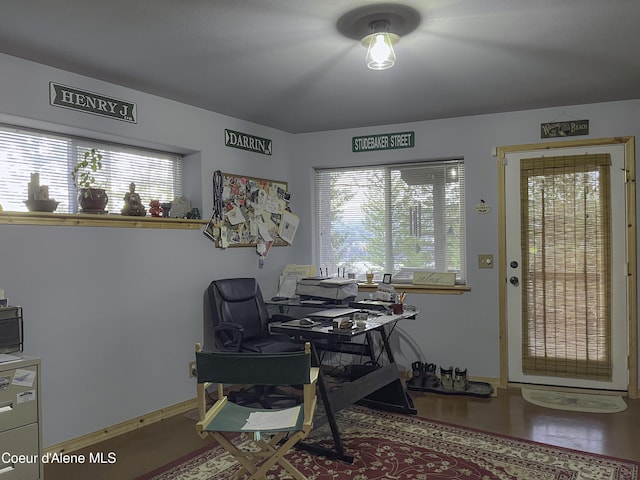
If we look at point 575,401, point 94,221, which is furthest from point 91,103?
point 575,401

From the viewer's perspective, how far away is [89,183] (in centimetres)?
347

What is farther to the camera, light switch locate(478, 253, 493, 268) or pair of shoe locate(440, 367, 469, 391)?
light switch locate(478, 253, 493, 268)

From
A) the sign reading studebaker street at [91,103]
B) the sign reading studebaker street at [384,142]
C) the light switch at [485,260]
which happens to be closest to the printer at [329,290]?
the light switch at [485,260]

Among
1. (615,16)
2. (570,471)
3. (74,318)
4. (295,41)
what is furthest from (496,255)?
(74,318)

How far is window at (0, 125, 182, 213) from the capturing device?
3.09m

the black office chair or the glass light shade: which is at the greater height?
the glass light shade

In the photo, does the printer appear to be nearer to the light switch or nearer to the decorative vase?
the light switch

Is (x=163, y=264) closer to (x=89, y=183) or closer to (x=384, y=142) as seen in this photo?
(x=89, y=183)

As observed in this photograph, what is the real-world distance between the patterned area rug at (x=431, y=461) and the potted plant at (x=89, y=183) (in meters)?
1.75

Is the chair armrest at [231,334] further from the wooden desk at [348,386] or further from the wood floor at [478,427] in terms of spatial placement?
the wood floor at [478,427]

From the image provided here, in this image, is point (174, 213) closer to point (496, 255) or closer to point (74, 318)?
point (74, 318)

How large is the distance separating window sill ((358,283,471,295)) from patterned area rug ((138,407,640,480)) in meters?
1.43

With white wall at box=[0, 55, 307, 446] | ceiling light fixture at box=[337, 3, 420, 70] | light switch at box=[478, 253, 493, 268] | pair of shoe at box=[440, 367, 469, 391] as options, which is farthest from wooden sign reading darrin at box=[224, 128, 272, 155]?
pair of shoe at box=[440, 367, 469, 391]

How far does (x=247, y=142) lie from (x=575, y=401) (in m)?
3.59
